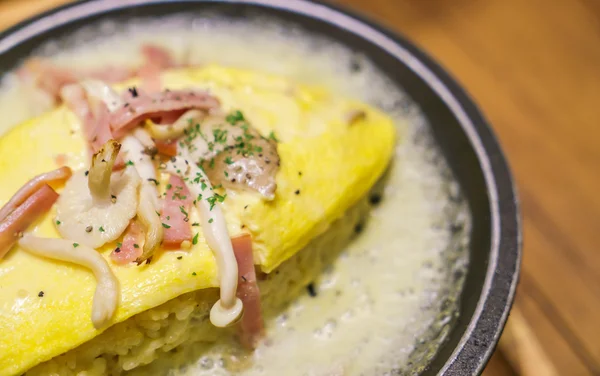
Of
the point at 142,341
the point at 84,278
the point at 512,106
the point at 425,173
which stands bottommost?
the point at 142,341

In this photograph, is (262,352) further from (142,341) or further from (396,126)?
(396,126)

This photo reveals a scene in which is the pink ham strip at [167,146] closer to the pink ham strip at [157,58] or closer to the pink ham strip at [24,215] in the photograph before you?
the pink ham strip at [24,215]

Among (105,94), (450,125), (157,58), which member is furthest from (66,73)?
(450,125)

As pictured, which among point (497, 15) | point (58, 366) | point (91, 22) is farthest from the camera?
point (497, 15)

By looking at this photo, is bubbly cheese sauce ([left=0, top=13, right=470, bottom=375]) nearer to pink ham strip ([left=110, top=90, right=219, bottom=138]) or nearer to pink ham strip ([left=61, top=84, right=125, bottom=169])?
pink ham strip ([left=61, top=84, right=125, bottom=169])

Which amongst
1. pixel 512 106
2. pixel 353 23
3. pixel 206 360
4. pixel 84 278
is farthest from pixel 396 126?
pixel 84 278

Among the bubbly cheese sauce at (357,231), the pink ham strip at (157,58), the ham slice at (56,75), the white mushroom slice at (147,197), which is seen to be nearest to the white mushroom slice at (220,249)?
the white mushroom slice at (147,197)

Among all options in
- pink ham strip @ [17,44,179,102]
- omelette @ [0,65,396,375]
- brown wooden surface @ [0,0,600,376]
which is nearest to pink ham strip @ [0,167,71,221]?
omelette @ [0,65,396,375]
